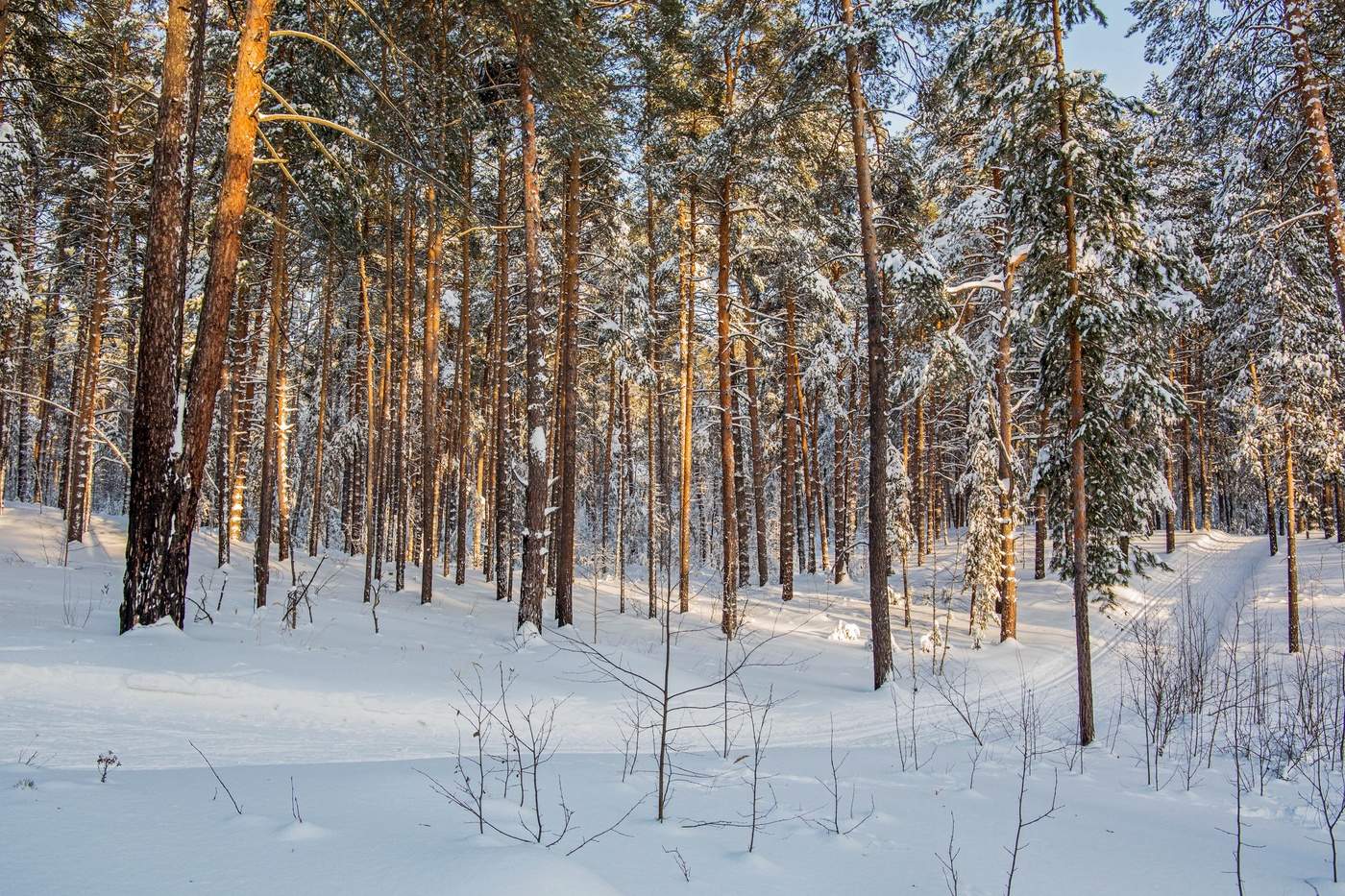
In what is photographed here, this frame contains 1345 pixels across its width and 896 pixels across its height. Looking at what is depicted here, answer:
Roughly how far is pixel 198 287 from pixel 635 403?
77.4 ft

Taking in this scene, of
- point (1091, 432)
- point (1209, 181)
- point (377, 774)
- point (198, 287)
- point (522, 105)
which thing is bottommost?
point (377, 774)

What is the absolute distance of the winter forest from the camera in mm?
3637

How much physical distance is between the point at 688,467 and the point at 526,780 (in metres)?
10.5

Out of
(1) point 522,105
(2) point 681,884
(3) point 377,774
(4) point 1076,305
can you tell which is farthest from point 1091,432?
(1) point 522,105

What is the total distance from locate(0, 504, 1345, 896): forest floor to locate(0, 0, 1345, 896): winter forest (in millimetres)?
40

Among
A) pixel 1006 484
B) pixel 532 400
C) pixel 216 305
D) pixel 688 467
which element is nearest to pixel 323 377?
pixel 532 400

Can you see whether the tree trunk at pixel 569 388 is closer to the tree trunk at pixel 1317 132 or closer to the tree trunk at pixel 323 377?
the tree trunk at pixel 323 377

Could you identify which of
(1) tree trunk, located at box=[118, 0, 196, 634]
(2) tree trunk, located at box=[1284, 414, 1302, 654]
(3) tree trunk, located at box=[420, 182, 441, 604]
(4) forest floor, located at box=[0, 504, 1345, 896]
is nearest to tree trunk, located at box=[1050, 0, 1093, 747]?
(4) forest floor, located at box=[0, 504, 1345, 896]

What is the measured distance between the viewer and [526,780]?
434 centimetres

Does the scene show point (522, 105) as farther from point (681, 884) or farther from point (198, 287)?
point (681, 884)

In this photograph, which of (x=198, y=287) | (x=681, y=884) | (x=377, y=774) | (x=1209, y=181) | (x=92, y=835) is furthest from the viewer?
(x=1209, y=181)

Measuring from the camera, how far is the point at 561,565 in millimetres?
13227

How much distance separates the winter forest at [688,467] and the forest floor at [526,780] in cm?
4

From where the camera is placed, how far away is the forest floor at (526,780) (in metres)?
2.79
